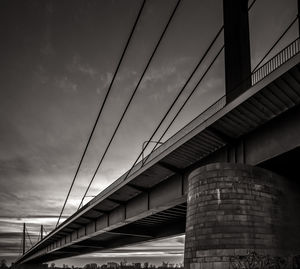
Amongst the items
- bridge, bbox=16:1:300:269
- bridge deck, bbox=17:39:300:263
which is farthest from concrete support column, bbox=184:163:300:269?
bridge deck, bbox=17:39:300:263

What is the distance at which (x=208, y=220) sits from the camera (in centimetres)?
1546

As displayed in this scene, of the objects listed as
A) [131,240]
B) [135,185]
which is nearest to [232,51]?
[135,185]

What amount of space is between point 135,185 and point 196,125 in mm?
9248

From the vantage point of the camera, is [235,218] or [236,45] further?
[236,45]

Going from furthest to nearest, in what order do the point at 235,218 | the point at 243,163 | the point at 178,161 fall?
the point at 178,161
the point at 243,163
the point at 235,218

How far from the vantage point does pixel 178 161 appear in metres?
22.0

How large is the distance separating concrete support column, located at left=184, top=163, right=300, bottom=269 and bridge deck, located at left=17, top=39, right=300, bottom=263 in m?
2.13

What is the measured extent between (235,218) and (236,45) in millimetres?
9685

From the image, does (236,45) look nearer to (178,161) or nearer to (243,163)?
(178,161)

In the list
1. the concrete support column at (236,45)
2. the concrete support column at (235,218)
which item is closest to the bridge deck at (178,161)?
Answer: the concrete support column at (236,45)

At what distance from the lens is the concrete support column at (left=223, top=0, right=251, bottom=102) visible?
20891mm

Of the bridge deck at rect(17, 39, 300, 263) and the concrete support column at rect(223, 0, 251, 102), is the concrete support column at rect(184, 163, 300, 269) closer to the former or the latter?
the bridge deck at rect(17, 39, 300, 263)

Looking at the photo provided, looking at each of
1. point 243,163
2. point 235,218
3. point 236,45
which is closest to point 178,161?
point 243,163

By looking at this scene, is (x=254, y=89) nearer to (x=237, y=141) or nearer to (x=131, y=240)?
(x=237, y=141)
